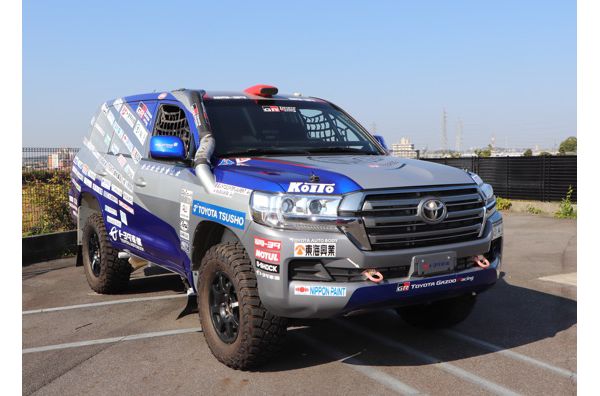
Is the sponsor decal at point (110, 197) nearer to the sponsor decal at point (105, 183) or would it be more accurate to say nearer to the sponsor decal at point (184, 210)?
the sponsor decal at point (105, 183)

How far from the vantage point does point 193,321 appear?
5719mm

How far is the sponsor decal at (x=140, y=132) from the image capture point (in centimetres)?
594

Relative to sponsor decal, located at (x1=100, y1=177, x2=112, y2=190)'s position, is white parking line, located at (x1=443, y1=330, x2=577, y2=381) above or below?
below

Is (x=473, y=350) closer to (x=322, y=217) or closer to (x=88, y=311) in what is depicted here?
(x=322, y=217)

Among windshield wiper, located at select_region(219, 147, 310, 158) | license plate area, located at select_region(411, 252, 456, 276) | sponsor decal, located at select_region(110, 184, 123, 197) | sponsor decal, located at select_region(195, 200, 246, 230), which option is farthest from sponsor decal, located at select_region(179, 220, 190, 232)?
license plate area, located at select_region(411, 252, 456, 276)

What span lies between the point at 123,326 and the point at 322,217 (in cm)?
271

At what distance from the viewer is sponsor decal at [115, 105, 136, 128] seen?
247 inches

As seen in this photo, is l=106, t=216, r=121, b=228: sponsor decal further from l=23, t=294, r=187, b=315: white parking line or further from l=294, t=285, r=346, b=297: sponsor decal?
l=294, t=285, r=346, b=297: sponsor decal

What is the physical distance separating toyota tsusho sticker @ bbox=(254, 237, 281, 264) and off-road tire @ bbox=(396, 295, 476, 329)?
191cm

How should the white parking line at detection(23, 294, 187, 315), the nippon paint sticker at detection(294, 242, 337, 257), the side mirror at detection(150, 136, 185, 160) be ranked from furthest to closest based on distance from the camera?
the white parking line at detection(23, 294, 187, 315) → the side mirror at detection(150, 136, 185, 160) → the nippon paint sticker at detection(294, 242, 337, 257)

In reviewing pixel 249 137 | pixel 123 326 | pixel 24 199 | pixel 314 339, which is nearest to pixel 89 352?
pixel 123 326

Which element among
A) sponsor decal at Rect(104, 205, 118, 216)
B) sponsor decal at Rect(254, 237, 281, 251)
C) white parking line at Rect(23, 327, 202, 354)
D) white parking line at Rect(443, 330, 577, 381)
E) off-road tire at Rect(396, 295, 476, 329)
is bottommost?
white parking line at Rect(23, 327, 202, 354)

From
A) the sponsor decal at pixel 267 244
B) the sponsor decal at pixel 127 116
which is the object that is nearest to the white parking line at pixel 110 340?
the sponsor decal at pixel 267 244

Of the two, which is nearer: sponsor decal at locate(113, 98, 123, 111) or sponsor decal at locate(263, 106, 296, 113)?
sponsor decal at locate(263, 106, 296, 113)
